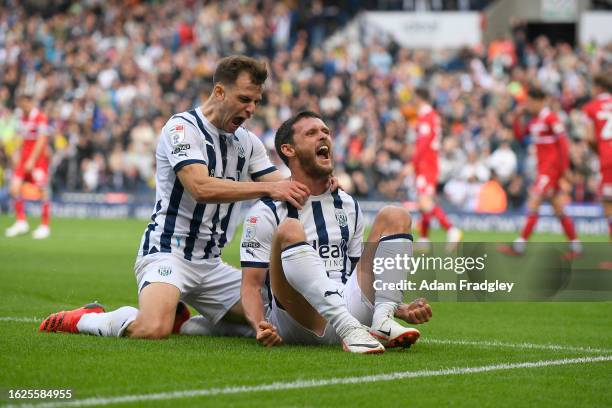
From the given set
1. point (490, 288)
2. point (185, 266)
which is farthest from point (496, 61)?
point (185, 266)

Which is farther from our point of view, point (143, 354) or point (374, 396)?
point (143, 354)

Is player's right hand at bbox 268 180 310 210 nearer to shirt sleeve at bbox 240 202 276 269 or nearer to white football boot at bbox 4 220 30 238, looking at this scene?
shirt sleeve at bbox 240 202 276 269

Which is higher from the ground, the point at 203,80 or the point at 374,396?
the point at 203,80

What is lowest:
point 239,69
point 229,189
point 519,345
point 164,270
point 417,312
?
point 519,345

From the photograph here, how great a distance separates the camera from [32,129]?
1881cm

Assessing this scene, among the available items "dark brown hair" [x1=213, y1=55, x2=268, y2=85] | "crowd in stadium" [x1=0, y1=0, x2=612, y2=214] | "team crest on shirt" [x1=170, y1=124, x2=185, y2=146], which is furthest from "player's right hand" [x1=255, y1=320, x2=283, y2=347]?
"crowd in stadium" [x1=0, y1=0, x2=612, y2=214]

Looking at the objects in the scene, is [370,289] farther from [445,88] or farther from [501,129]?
[445,88]

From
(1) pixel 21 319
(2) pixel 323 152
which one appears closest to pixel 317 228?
(2) pixel 323 152

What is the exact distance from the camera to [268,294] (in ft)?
22.5

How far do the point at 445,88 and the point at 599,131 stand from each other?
530 inches

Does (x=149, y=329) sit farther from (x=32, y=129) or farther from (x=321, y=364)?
(x=32, y=129)

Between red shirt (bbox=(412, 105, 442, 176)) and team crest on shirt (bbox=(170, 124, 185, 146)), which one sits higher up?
team crest on shirt (bbox=(170, 124, 185, 146))

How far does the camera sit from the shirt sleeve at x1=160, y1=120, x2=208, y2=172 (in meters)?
6.83

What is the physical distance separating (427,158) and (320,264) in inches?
450
